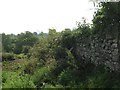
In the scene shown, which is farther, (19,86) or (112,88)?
(19,86)

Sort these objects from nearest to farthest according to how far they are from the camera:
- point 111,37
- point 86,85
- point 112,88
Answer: point 112,88, point 86,85, point 111,37

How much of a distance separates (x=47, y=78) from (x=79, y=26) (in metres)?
2.69

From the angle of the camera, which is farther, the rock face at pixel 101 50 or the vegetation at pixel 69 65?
the rock face at pixel 101 50

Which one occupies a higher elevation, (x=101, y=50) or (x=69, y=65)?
(x=101, y=50)

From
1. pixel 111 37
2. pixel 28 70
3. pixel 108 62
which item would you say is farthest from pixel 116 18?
pixel 28 70

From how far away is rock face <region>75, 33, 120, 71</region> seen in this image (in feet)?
35.0

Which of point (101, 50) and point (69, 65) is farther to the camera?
point (69, 65)

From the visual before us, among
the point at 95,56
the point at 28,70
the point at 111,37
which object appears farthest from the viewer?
the point at 28,70

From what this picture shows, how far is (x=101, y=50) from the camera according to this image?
464 inches

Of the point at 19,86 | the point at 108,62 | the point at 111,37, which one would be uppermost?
the point at 111,37

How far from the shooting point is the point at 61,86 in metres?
10.5

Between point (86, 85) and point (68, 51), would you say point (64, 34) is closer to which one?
point (68, 51)

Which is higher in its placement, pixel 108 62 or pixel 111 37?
pixel 111 37

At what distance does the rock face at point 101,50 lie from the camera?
1066 cm
